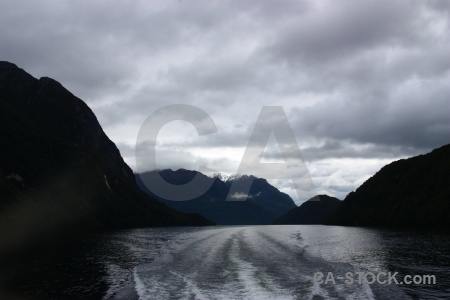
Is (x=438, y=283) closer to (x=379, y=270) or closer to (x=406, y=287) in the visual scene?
(x=406, y=287)

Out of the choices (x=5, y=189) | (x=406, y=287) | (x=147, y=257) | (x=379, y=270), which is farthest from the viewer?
(x=5, y=189)

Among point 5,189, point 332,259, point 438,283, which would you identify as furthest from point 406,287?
point 5,189

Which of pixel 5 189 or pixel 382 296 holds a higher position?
pixel 5 189

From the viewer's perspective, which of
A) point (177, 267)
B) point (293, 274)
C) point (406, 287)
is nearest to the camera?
point (406, 287)

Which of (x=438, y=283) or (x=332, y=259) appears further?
(x=332, y=259)

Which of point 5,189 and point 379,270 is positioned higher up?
point 5,189

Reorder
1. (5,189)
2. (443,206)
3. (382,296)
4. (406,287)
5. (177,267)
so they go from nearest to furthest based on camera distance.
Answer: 1. (382,296)
2. (406,287)
3. (177,267)
4. (5,189)
5. (443,206)

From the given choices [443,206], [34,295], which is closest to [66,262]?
[34,295]

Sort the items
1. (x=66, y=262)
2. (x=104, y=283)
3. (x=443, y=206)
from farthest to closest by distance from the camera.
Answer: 1. (x=443, y=206)
2. (x=66, y=262)
3. (x=104, y=283)

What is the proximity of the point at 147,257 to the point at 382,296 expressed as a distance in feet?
173

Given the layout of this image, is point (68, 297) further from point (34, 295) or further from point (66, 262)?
point (66, 262)

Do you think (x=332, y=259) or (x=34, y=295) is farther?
(x=332, y=259)

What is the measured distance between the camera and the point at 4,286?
150 feet

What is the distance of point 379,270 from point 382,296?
18.8 meters
